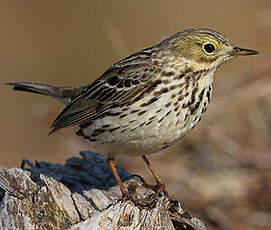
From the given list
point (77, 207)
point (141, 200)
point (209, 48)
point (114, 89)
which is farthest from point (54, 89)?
point (209, 48)

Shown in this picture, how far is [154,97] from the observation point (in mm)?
5699

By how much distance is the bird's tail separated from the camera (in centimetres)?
719

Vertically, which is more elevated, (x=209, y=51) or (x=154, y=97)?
(x=209, y=51)

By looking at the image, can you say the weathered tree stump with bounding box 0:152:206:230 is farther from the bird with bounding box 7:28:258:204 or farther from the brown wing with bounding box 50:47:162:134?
the brown wing with bounding box 50:47:162:134

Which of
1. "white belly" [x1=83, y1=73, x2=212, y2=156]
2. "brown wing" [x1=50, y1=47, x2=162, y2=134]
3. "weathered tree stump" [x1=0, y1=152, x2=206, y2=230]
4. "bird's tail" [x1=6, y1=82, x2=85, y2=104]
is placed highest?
"bird's tail" [x1=6, y1=82, x2=85, y2=104]

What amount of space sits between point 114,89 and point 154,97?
1.98ft

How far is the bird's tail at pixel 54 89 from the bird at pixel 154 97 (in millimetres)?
735

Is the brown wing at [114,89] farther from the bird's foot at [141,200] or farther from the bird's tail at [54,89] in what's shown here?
the bird's foot at [141,200]

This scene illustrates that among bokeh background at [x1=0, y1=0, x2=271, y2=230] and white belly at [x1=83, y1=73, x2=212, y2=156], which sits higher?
bokeh background at [x1=0, y1=0, x2=271, y2=230]

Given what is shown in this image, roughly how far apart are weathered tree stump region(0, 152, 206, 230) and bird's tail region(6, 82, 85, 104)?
1.00 meters

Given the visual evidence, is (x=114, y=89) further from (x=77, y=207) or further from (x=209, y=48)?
(x=77, y=207)

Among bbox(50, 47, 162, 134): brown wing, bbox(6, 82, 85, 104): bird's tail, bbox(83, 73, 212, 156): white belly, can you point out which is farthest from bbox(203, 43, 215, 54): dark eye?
bbox(6, 82, 85, 104): bird's tail

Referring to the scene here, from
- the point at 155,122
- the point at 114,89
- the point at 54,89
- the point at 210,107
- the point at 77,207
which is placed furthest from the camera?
the point at 210,107

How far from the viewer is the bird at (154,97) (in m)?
5.68
